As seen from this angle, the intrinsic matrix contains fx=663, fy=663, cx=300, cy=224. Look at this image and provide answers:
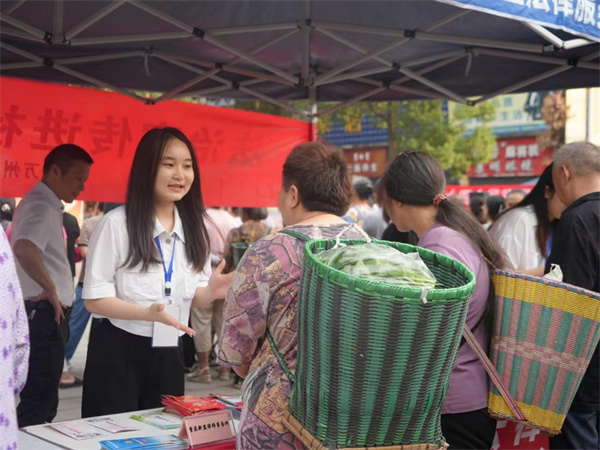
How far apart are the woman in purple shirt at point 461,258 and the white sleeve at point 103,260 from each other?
1.19 m

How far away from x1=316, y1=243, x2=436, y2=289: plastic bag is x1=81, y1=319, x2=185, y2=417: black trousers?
138 cm

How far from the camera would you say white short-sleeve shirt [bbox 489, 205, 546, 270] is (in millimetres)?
4574

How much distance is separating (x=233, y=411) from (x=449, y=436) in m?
0.80

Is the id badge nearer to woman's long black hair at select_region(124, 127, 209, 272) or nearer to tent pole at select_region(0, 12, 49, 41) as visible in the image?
woman's long black hair at select_region(124, 127, 209, 272)

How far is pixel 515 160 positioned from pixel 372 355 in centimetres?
2544

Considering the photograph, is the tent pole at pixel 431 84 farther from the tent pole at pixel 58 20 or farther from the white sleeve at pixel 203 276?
the white sleeve at pixel 203 276

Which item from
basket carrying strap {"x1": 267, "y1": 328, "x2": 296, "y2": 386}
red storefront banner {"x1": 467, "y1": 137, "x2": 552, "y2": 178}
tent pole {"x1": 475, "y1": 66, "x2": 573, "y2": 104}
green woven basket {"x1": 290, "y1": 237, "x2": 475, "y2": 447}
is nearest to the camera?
green woven basket {"x1": 290, "y1": 237, "x2": 475, "y2": 447}

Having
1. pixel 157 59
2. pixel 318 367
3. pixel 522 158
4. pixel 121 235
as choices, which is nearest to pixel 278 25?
pixel 157 59

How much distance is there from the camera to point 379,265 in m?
1.62

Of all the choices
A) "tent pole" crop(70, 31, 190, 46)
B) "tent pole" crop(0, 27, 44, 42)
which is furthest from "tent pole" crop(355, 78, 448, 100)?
"tent pole" crop(0, 27, 44, 42)

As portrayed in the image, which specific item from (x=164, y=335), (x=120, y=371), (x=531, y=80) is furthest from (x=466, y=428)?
(x=531, y=80)

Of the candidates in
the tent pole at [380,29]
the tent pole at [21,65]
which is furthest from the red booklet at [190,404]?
the tent pole at [21,65]

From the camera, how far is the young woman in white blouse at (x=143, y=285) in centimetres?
274

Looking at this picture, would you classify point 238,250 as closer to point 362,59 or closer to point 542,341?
point 362,59
